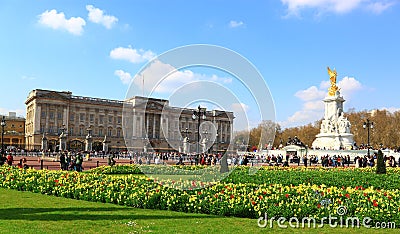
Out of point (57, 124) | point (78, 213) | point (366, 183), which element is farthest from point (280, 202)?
point (57, 124)

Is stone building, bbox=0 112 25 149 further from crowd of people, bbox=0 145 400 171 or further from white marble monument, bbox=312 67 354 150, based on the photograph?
white marble monument, bbox=312 67 354 150

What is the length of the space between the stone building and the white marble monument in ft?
218

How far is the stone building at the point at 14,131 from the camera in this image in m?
96.9

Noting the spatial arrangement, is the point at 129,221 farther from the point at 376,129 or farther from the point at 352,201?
the point at 376,129

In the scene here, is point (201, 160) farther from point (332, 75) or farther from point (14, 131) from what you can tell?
point (14, 131)

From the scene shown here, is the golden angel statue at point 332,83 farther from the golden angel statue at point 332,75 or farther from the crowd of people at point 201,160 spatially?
the crowd of people at point 201,160

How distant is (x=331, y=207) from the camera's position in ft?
30.8

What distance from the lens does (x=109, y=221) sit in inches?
347

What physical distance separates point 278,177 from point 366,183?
3314 millimetres

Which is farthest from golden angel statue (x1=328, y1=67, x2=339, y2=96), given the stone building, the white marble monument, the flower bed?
the stone building

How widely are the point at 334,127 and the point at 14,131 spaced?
76.7 m

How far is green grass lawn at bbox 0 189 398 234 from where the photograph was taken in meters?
8.02

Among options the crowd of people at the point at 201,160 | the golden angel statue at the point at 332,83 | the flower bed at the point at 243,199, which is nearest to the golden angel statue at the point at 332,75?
the golden angel statue at the point at 332,83

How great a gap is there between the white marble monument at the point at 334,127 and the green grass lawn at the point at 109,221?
4593 cm
